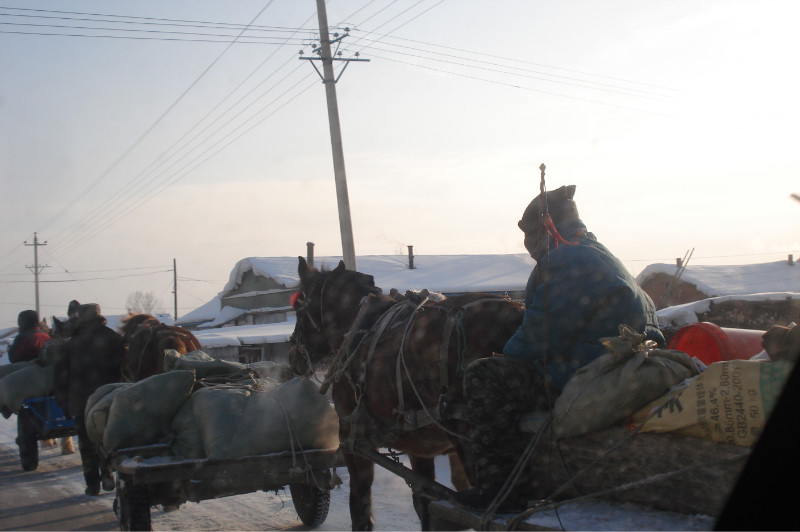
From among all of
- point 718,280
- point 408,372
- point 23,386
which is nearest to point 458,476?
point 408,372

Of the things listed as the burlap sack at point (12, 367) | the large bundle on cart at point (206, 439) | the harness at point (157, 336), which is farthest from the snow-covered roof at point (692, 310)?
the burlap sack at point (12, 367)

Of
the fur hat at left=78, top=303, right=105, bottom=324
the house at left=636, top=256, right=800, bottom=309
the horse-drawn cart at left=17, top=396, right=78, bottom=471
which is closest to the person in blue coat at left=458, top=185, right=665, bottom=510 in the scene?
the fur hat at left=78, top=303, right=105, bottom=324

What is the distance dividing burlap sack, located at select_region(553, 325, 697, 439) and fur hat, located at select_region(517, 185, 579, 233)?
3.14 ft

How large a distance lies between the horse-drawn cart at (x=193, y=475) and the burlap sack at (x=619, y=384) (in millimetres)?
2756

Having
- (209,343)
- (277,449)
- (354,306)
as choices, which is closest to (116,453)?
(277,449)

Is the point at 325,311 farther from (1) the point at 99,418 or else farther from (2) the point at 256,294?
(2) the point at 256,294

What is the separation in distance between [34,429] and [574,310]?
29.2 feet

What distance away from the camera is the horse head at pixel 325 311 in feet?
20.5

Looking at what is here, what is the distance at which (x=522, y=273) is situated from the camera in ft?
103

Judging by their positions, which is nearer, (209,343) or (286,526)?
(286,526)

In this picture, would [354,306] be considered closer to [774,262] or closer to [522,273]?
[522,273]

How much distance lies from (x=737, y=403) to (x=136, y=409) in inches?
175

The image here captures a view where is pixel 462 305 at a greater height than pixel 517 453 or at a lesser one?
greater

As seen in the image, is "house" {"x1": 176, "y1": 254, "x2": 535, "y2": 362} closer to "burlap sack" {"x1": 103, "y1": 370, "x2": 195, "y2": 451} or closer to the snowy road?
the snowy road
